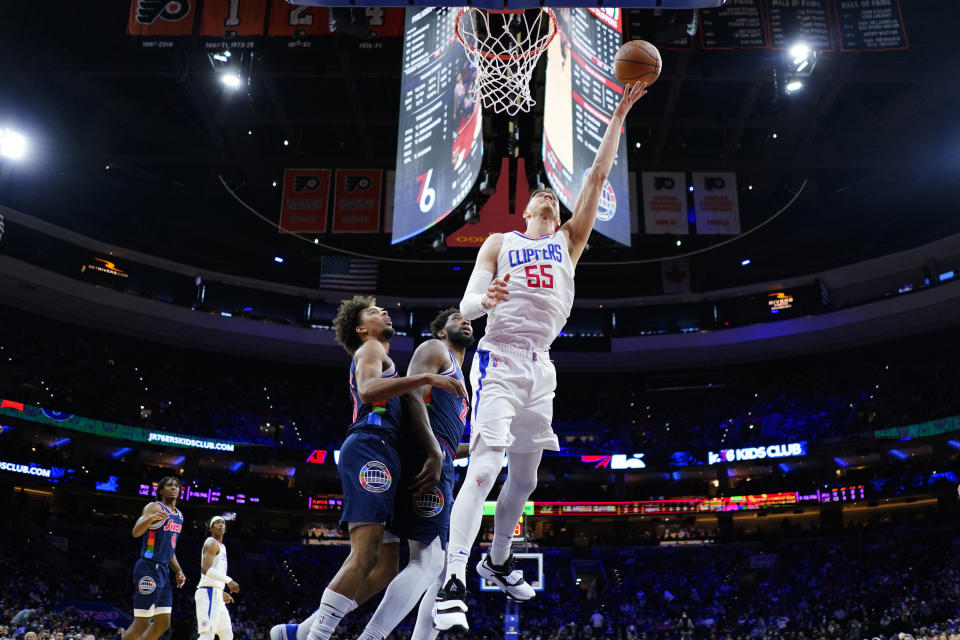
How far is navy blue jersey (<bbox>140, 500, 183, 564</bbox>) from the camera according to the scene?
28.9 feet

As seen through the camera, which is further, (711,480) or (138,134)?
(711,480)

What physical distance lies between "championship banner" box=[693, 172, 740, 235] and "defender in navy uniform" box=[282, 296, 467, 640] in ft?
47.8

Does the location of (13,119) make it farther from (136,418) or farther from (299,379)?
(299,379)

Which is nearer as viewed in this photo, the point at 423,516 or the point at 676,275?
the point at 423,516

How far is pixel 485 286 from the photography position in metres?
4.52

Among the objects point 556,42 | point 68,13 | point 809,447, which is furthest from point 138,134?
point 809,447

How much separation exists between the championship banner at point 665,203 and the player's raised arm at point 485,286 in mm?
13930

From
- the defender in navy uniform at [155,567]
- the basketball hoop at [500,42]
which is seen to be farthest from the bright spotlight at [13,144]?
the defender in navy uniform at [155,567]

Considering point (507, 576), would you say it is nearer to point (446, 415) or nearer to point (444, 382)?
point (444, 382)

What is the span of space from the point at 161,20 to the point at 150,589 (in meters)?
9.95

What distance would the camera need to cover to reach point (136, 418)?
29.4 meters

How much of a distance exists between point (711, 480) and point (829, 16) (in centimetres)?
2394

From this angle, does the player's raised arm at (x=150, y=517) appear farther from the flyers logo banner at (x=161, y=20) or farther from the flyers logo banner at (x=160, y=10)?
the flyers logo banner at (x=160, y=10)

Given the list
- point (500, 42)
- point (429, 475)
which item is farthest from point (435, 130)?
point (429, 475)
